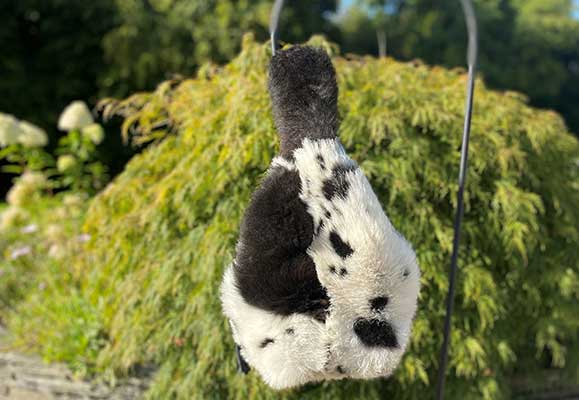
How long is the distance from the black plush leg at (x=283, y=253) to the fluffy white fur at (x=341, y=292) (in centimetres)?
2

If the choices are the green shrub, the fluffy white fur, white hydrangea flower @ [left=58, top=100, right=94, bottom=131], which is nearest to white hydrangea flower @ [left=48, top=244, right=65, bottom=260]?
the green shrub

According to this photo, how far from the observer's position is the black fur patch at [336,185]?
1233 millimetres

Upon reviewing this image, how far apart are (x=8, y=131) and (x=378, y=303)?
3513mm

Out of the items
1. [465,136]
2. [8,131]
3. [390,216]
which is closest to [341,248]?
[465,136]

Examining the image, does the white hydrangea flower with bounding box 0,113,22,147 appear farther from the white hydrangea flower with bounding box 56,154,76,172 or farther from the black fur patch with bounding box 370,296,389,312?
the black fur patch with bounding box 370,296,389,312

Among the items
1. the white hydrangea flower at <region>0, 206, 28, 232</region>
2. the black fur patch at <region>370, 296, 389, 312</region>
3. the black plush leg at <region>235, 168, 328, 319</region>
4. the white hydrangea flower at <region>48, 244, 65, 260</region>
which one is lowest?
the white hydrangea flower at <region>48, 244, 65, 260</region>

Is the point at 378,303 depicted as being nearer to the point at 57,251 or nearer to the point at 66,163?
the point at 57,251

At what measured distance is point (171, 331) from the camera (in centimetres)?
250

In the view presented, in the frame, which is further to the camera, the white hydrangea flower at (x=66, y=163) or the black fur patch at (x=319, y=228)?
the white hydrangea flower at (x=66, y=163)

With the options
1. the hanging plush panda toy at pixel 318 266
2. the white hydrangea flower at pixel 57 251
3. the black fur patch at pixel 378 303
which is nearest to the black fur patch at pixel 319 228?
the hanging plush panda toy at pixel 318 266

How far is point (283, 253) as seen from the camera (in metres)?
1.24

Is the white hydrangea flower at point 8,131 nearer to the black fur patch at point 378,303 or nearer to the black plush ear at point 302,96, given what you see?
the black plush ear at point 302,96

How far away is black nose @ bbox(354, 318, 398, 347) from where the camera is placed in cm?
125

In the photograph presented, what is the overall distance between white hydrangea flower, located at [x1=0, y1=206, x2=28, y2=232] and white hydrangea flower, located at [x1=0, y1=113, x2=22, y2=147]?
0.47 meters
